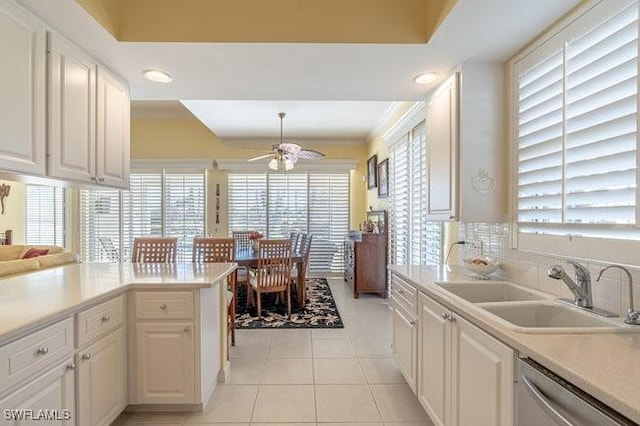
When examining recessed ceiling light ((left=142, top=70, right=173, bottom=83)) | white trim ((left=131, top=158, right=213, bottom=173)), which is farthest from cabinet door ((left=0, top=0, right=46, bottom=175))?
white trim ((left=131, top=158, right=213, bottom=173))

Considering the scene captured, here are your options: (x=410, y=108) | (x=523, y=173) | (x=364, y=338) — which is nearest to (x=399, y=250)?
(x=364, y=338)

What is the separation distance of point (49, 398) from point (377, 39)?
2365mm

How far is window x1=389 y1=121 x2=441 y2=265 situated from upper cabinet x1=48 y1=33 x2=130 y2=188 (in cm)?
252

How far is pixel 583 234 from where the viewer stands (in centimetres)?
147

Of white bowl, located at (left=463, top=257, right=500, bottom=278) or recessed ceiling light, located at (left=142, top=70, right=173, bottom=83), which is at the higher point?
recessed ceiling light, located at (left=142, top=70, right=173, bottom=83)

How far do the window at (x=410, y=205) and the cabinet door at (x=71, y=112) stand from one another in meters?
2.60

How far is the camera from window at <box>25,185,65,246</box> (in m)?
5.30

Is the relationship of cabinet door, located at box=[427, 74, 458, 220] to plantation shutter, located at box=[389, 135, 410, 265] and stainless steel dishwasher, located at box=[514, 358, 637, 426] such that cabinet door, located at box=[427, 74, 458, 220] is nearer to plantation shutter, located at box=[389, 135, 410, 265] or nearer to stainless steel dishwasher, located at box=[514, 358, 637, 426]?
stainless steel dishwasher, located at box=[514, 358, 637, 426]

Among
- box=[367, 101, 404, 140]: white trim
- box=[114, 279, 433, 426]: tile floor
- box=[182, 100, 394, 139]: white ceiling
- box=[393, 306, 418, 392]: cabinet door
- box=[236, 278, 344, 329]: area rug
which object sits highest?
A: box=[182, 100, 394, 139]: white ceiling

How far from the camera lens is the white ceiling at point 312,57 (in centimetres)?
161

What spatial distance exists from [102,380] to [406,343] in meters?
1.84

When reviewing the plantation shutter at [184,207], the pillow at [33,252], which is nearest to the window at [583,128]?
the pillow at [33,252]

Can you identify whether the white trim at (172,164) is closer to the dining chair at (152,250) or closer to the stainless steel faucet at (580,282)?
the dining chair at (152,250)

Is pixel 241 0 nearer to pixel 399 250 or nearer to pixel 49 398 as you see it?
pixel 49 398
